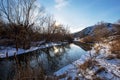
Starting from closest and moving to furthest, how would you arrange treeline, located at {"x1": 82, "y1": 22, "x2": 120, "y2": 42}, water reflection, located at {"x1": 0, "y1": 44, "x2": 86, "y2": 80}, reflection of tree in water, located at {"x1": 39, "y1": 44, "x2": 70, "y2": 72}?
water reflection, located at {"x1": 0, "y1": 44, "x2": 86, "y2": 80} < reflection of tree in water, located at {"x1": 39, "y1": 44, "x2": 70, "y2": 72} < treeline, located at {"x1": 82, "y1": 22, "x2": 120, "y2": 42}

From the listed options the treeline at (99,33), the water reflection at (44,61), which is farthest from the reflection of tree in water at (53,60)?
the treeline at (99,33)

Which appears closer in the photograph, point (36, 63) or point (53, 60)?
point (36, 63)

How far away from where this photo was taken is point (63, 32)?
6556 cm

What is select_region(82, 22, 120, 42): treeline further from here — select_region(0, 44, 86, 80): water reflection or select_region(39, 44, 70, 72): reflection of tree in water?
select_region(0, 44, 86, 80): water reflection

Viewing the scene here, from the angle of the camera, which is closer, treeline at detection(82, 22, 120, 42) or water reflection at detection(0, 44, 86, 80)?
water reflection at detection(0, 44, 86, 80)

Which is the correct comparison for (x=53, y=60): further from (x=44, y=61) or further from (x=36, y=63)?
(x=36, y=63)

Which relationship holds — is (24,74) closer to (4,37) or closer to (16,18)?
(16,18)

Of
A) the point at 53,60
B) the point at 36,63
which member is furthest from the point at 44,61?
the point at 36,63

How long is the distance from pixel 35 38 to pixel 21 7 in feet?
32.6

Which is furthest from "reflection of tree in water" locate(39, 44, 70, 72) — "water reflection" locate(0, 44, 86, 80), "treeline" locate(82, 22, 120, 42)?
"treeline" locate(82, 22, 120, 42)

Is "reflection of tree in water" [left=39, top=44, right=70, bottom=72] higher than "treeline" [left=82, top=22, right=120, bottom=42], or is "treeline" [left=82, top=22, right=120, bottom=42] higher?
"treeline" [left=82, top=22, right=120, bottom=42]

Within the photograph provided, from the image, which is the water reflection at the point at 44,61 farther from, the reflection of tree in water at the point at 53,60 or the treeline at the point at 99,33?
the treeline at the point at 99,33

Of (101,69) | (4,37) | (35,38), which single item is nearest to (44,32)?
(35,38)

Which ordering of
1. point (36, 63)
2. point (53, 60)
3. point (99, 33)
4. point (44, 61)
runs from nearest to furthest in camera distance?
1. point (36, 63)
2. point (44, 61)
3. point (53, 60)
4. point (99, 33)
